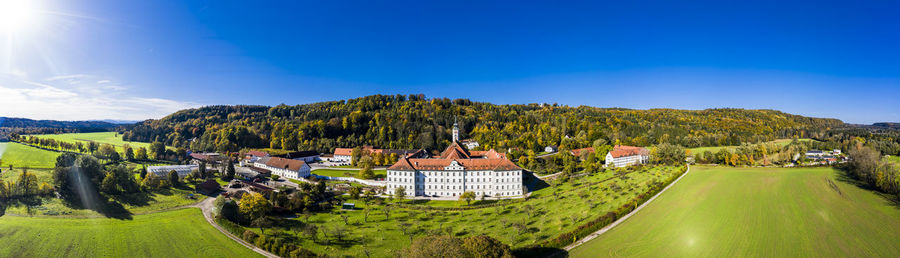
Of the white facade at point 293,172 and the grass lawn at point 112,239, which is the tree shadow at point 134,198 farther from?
the white facade at point 293,172

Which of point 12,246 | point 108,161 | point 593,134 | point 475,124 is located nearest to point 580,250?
point 12,246

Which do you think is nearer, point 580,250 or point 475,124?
point 580,250

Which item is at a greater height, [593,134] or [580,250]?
[593,134]

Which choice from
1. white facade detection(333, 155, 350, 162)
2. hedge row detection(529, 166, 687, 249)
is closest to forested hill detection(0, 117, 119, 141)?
white facade detection(333, 155, 350, 162)

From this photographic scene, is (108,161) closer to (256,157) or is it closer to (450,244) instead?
(256,157)

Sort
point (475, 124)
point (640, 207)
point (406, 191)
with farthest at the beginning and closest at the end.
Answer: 1. point (475, 124)
2. point (406, 191)
3. point (640, 207)

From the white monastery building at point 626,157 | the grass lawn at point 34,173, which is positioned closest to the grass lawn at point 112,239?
the grass lawn at point 34,173

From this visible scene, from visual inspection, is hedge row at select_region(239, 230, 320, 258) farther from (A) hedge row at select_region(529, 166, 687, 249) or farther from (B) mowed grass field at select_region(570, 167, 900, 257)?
(B) mowed grass field at select_region(570, 167, 900, 257)
